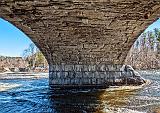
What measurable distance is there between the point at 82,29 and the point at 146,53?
77208 millimetres

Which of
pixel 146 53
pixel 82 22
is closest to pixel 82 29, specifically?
pixel 82 22

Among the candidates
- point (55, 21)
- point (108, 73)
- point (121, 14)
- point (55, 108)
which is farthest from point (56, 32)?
point (108, 73)

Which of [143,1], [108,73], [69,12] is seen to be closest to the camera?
[143,1]

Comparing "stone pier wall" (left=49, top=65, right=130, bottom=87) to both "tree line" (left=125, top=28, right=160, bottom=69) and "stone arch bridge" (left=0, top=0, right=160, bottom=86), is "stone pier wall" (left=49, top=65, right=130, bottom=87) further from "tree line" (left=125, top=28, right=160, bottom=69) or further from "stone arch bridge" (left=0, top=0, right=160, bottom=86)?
"tree line" (left=125, top=28, right=160, bottom=69)

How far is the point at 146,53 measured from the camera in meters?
87.0

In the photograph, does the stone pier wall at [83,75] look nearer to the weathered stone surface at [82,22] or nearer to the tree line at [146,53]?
the weathered stone surface at [82,22]

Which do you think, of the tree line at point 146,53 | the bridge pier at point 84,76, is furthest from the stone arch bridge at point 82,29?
the tree line at point 146,53

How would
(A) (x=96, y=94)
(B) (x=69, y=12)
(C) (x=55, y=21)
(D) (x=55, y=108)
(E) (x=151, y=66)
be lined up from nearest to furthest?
(B) (x=69, y=12)
(C) (x=55, y=21)
(D) (x=55, y=108)
(A) (x=96, y=94)
(E) (x=151, y=66)

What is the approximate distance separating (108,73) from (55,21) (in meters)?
10.7

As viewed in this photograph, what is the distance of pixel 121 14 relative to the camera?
9.52 metres

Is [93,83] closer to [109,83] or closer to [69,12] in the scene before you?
[109,83]

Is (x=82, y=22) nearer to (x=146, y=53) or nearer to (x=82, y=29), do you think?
(x=82, y=29)

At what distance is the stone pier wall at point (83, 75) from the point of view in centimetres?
2020

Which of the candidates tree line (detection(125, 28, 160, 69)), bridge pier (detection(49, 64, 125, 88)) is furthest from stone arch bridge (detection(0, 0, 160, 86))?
tree line (detection(125, 28, 160, 69))
